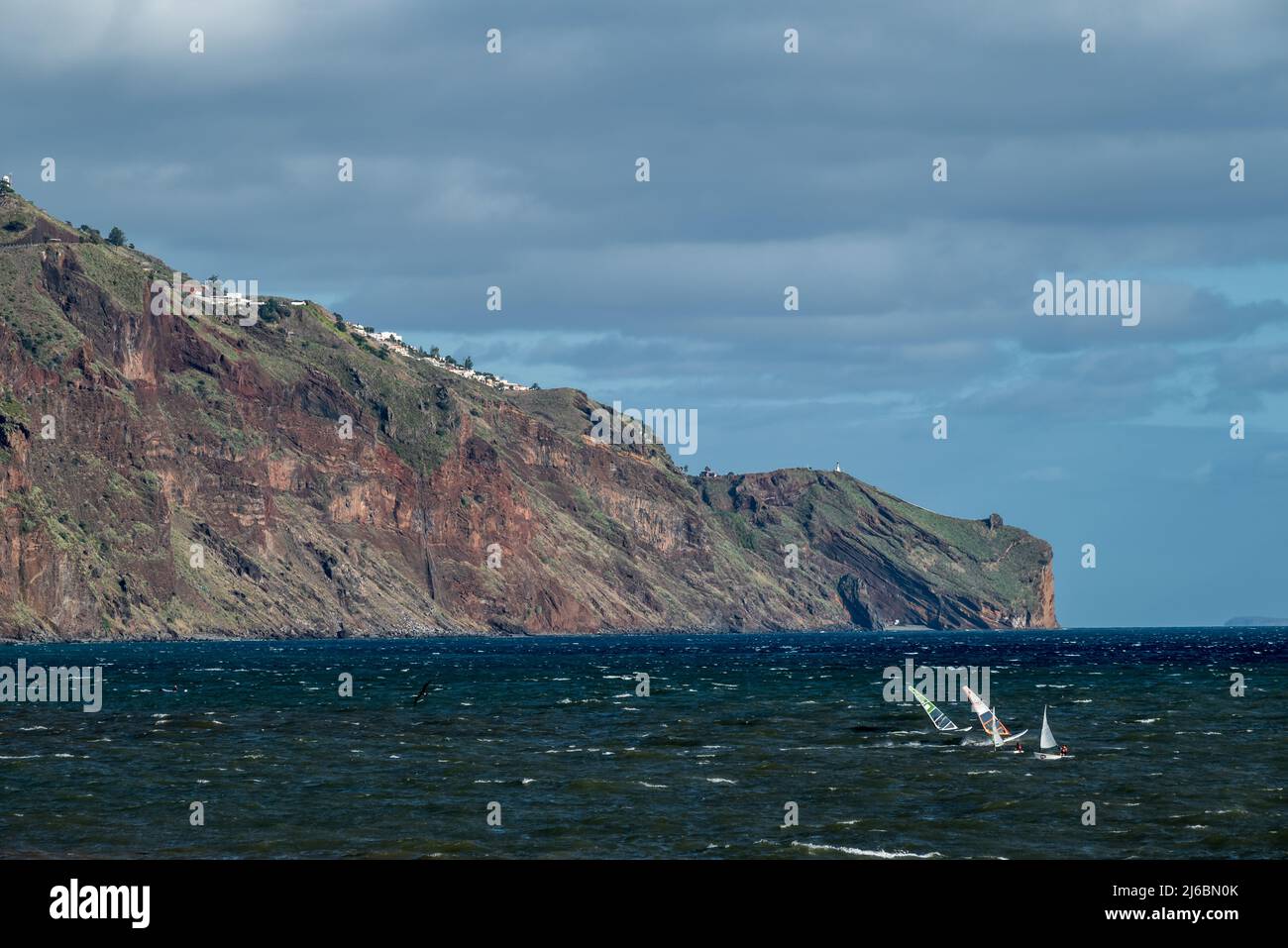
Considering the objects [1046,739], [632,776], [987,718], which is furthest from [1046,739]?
[632,776]

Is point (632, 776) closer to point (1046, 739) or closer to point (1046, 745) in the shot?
point (1046, 745)

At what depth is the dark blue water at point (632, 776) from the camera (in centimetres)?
4378

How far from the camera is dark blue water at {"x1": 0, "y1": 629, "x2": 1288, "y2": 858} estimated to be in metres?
43.8

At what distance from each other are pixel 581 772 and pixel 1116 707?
1716 inches

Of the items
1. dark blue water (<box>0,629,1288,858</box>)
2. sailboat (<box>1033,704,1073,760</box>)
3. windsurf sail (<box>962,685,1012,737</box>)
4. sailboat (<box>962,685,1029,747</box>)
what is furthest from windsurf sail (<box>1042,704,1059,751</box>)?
windsurf sail (<box>962,685,1012,737</box>)

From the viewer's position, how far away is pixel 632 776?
189ft

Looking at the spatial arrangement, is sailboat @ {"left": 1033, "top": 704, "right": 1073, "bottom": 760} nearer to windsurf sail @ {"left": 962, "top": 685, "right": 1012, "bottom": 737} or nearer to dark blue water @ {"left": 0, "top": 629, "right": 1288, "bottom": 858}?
dark blue water @ {"left": 0, "top": 629, "right": 1288, "bottom": 858}

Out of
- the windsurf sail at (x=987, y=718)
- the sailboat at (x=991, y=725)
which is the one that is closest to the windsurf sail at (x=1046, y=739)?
the sailboat at (x=991, y=725)
